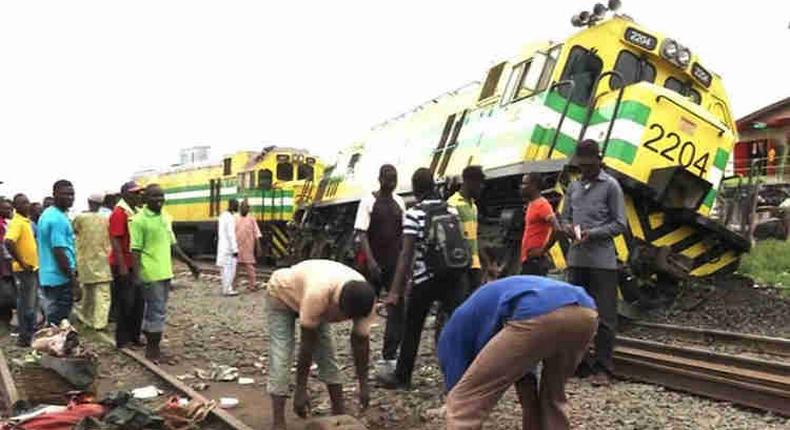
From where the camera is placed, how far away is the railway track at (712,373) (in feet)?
19.0

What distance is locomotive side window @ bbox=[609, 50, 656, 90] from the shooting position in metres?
10.2

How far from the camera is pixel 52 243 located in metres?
8.19

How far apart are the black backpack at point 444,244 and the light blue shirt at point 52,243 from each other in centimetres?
392

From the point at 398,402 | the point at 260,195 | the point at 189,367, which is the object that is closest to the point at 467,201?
the point at 398,402

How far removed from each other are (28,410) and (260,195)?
2003 centimetres

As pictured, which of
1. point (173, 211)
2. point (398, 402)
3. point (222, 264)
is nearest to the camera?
point (398, 402)

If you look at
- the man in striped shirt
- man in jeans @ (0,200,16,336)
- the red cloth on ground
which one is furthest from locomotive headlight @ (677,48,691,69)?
man in jeans @ (0,200,16,336)

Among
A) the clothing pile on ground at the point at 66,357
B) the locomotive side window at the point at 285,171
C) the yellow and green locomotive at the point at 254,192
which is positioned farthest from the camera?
the locomotive side window at the point at 285,171

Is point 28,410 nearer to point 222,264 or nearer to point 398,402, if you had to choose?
point 398,402

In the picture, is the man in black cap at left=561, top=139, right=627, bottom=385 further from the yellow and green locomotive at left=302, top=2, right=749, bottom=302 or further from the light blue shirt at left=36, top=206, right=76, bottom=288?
the light blue shirt at left=36, top=206, right=76, bottom=288

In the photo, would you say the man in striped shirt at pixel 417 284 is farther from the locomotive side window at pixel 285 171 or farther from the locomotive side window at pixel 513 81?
the locomotive side window at pixel 285 171

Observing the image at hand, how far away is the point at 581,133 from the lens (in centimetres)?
973

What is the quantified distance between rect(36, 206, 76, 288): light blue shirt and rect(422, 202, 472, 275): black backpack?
12.9 ft

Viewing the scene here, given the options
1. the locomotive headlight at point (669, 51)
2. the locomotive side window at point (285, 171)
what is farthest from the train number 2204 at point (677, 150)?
the locomotive side window at point (285, 171)
